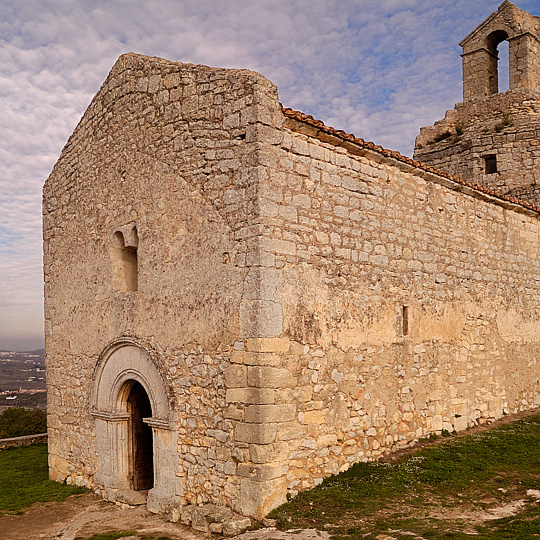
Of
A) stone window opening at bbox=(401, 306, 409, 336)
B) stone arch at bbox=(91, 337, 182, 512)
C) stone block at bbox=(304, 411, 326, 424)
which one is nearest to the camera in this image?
stone block at bbox=(304, 411, 326, 424)

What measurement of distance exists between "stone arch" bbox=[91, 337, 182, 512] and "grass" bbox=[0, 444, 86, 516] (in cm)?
87

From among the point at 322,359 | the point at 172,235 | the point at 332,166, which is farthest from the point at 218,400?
the point at 332,166

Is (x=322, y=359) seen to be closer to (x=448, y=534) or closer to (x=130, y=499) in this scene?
(x=448, y=534)

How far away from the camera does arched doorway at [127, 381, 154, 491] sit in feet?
28.6

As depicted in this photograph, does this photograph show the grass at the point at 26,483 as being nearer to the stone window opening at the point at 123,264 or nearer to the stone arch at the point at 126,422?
the stone arch at the point at 126,422

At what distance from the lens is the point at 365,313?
777 cm

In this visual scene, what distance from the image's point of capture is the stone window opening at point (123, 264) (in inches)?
345

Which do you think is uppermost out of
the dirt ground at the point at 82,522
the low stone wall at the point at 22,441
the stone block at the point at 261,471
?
the stone block at the point at 261,471

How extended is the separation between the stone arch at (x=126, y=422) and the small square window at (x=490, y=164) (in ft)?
36.3

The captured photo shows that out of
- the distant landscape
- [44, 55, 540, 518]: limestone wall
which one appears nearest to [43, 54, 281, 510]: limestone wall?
[44, 55, 540, 518]: limestone wall

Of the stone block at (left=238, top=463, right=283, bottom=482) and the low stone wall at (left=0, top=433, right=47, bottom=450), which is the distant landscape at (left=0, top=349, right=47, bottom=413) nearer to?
the low stone wall at (left=0, top=433, right=47, bottom=450)

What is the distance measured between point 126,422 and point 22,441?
638cm

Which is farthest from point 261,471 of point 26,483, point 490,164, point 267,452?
point 490,164

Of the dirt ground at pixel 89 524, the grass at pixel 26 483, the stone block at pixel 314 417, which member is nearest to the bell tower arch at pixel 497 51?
the stone block at pixel 314 417
